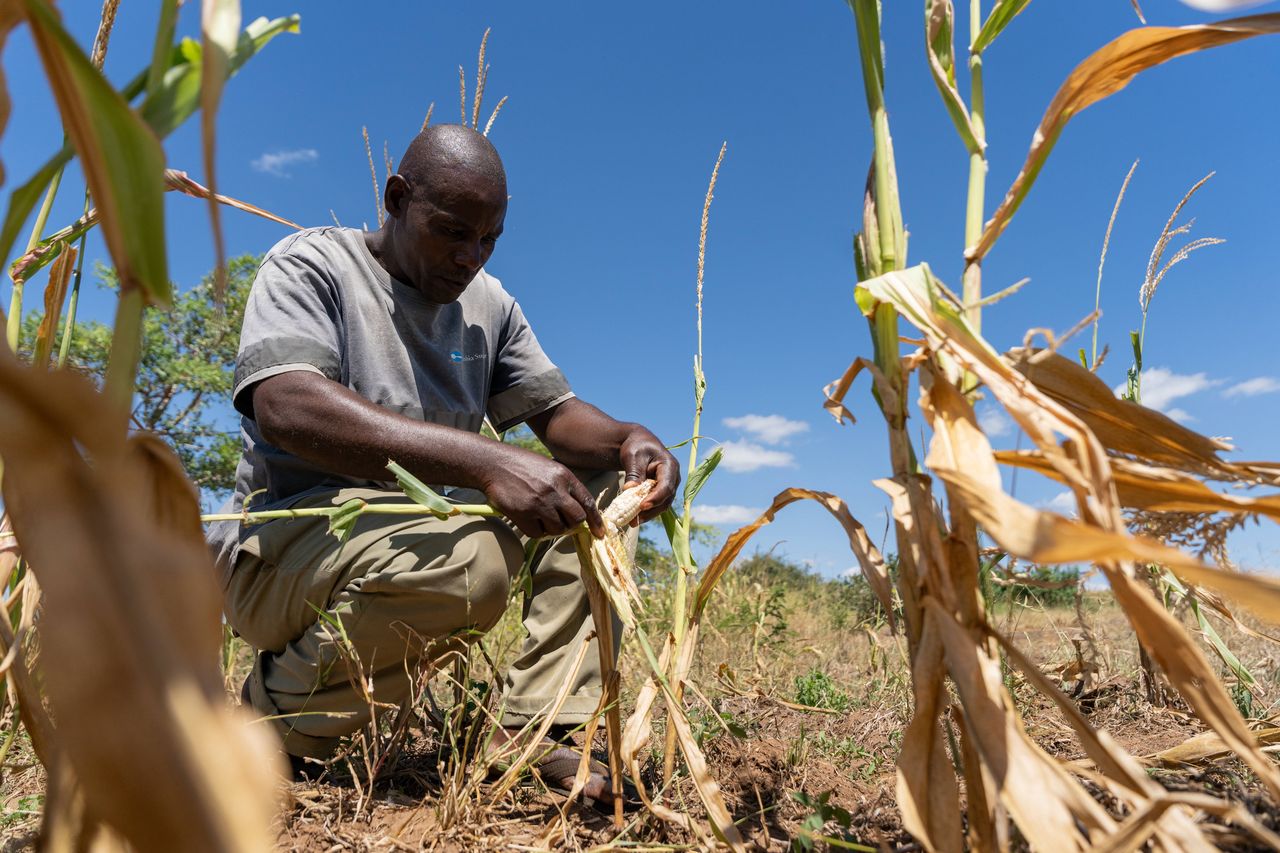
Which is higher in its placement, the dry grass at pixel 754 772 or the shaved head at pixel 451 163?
the shaved head at pixel 451 163

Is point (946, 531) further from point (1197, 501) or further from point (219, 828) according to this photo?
point (219, 828)

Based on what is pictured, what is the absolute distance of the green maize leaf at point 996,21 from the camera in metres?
1.04

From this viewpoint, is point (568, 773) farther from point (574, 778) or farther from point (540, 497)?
point (540, 497)

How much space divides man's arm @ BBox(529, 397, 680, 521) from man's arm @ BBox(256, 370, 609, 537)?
0.34 meters

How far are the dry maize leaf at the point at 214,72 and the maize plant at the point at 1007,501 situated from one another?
0.65m

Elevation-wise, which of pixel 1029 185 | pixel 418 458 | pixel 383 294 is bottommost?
pixel 418 458

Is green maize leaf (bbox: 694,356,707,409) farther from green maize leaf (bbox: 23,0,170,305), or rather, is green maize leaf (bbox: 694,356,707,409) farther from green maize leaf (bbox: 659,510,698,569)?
green maize leaf (bbox: 23,0,170,305)

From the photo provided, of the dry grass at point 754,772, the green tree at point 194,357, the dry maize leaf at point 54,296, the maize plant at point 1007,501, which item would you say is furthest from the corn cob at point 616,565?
the green tree at point 194,357

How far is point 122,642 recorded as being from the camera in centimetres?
44

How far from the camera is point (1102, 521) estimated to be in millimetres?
736

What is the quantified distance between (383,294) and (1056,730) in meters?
2.00

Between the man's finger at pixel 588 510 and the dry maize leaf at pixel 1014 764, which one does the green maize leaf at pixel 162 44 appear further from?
the man's finger at pixel 588 510

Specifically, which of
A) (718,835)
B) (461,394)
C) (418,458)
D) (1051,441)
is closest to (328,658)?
(418,458)

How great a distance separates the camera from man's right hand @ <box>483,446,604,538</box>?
1546 mm
